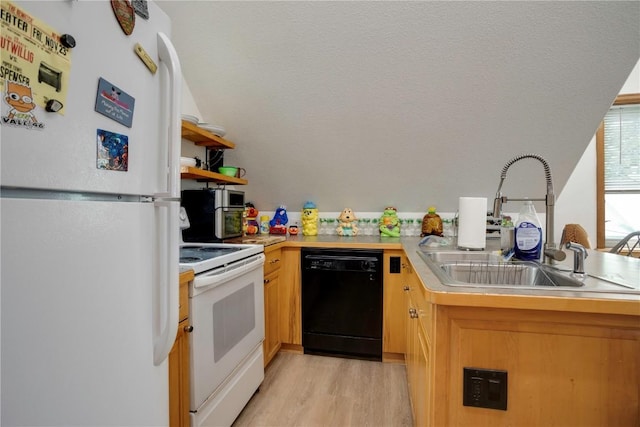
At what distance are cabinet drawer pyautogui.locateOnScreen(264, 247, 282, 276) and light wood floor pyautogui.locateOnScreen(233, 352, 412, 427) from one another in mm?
707

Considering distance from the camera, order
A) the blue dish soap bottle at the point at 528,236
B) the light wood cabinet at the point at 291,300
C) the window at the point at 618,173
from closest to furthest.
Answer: the blue dish soap bottle at the point at 528,236 < the light wood cabinet at the point at 291,300 < the window at the point at 618,173

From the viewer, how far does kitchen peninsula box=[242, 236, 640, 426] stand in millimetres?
777

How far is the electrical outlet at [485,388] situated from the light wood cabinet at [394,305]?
1359mm

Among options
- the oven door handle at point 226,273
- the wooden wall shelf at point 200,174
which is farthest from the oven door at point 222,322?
the wooden wall shelf at point 200,174

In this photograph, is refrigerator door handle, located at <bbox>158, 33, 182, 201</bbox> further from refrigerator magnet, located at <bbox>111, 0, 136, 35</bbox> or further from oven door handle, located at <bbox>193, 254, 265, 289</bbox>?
oven door handle, located at <bbox>193, 254, 265, 289</bbox>

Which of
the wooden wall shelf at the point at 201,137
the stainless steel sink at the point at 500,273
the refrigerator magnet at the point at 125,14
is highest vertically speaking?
the wooden wall shelf at the point at 201,137

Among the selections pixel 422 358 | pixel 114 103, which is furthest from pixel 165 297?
pixel 422 358

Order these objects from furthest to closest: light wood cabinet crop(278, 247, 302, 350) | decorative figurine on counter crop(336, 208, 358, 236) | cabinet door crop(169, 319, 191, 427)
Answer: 1. decorative figurine on counter crop(336, 208, 358, 236)
2. light wood cabinet crop(278, 247, 302, 350)
3. cabinet door crop(169, 319, 191, 427)

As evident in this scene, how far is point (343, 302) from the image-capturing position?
2.28m

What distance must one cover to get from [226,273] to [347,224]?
1598mm

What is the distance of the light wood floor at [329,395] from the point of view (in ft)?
5.29

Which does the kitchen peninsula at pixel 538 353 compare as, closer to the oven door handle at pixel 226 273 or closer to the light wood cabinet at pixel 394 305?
the oven door handle at pixel 226 273

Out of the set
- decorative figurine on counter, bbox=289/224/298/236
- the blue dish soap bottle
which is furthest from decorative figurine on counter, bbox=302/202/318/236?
the blue dish soap bottle

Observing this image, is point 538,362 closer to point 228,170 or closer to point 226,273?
point 226,273
